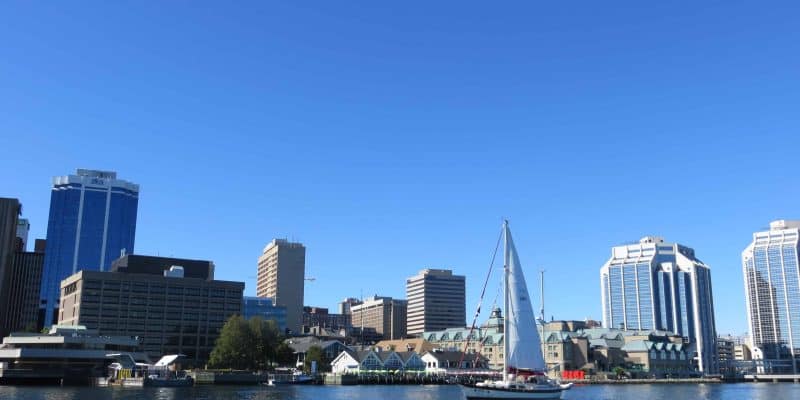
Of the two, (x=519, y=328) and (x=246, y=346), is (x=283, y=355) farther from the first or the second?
(x=519, y=328)

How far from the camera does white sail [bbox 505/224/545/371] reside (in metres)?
94.2

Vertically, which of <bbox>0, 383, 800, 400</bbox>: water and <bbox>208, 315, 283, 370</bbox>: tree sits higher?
<bbox>208, 315, 283, 370</bbox>: tree

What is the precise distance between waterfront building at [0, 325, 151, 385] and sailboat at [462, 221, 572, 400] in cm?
11213

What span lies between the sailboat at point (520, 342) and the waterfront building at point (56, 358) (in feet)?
368

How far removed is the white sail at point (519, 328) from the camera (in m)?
94.2

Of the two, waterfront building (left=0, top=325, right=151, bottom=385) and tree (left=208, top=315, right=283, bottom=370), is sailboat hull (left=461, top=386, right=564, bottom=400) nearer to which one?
tree (left=208, top=315, right=283, bottom=370)

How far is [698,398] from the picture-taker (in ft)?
423

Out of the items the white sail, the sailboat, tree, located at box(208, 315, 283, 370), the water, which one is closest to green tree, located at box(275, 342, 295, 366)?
tree, located at box(208, 315, 283, 370)

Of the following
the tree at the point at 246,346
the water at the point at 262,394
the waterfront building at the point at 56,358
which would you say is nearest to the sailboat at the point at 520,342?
the water at the point at 262,394

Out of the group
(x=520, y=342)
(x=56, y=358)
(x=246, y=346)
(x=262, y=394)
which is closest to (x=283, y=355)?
(x=246, y=346)

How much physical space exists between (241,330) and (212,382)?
60.2 ft

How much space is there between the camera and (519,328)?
94812 mm

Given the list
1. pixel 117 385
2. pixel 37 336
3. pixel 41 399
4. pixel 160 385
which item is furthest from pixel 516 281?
pixel 37 336

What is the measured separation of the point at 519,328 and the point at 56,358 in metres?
131
